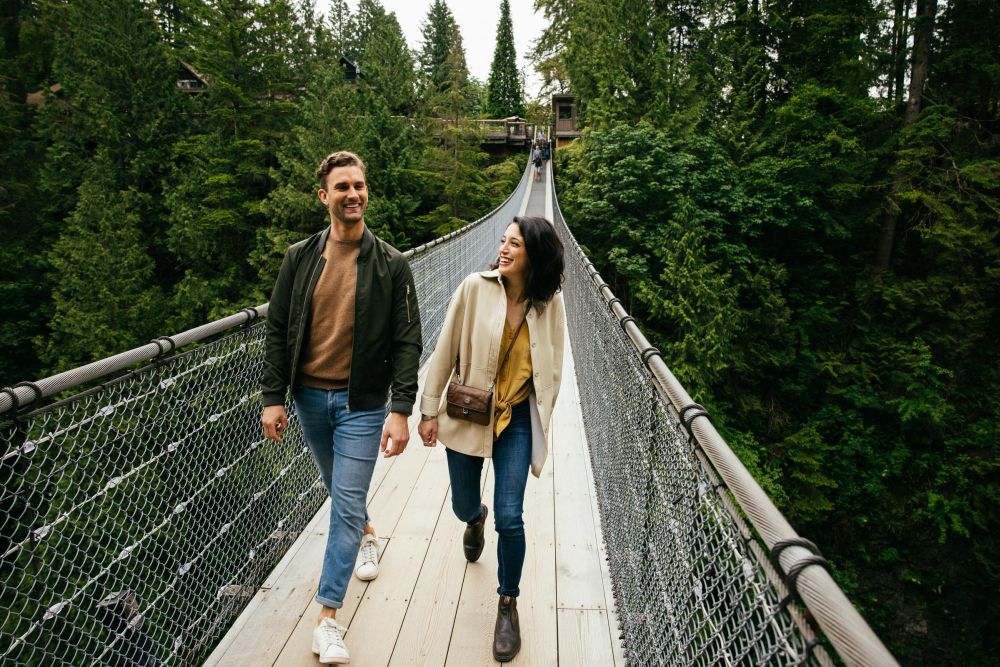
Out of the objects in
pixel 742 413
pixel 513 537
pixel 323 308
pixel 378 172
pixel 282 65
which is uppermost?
pixel 282 65

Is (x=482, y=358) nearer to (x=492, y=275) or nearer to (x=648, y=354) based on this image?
(x=492, y=275)

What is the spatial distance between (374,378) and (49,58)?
2500 centimetres

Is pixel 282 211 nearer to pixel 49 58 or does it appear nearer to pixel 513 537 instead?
pixel 49 58

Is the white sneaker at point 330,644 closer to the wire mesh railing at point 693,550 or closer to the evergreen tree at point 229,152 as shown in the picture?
the wire mesh railing at point 693,550

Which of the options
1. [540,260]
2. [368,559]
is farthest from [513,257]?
[368,559]

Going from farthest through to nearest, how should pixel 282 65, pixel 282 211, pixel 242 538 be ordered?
pixel 282 65, pixel 282 211, pixel 242 538

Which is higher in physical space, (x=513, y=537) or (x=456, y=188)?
(x=456, y=188)

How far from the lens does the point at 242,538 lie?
6.56ft

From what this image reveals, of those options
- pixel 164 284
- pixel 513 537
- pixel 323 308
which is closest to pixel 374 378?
pixel 323 308

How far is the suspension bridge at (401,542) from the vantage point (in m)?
1.01

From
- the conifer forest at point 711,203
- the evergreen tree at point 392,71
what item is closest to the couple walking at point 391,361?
the conifer forest at point 711,203

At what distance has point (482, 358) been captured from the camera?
5.58 ft

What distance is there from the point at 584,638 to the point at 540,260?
4.01 feet

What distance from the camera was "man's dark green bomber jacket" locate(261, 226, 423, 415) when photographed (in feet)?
5.61
